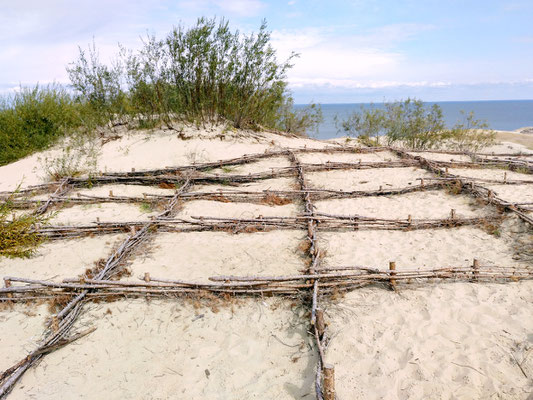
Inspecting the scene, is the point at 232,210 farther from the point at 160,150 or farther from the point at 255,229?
the point at 160,150

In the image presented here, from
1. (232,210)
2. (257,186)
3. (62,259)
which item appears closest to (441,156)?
(257,186)

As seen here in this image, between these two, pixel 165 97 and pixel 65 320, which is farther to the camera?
pixel 165 97

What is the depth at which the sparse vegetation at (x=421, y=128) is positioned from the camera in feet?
36.5

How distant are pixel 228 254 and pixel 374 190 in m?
3.19

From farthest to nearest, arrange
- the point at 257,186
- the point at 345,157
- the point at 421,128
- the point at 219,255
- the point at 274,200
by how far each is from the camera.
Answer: the point at 421,128 < the point at 345,157 < the point at 257,186 < the point at 274,200 < the point at 219,255

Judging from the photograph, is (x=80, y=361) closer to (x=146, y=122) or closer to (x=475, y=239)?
(x=475, y=239)

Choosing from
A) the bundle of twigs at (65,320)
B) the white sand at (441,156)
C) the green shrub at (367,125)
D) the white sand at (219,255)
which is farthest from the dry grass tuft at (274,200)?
the green shrub at (367,125)

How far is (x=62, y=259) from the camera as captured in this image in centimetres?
423

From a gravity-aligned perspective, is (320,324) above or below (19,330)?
above

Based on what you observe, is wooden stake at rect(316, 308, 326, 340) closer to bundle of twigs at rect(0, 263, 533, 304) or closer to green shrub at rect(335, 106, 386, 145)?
bundle of twigs at rect(0, 263, 533, 304)

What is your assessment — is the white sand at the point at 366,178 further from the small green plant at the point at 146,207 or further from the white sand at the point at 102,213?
the white sand at the point at 102,213

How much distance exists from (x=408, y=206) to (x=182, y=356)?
4.20 m

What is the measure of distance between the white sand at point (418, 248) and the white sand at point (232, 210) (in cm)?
106

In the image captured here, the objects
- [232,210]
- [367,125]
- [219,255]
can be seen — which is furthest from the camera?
[367,125]
